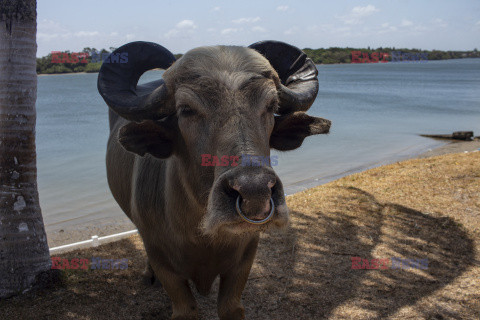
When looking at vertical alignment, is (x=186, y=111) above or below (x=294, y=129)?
above

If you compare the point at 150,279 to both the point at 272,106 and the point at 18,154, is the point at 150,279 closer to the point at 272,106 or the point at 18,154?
the point at 18,154

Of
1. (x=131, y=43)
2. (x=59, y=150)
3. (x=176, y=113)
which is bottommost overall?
(x=59, y=150)

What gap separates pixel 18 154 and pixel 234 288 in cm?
255

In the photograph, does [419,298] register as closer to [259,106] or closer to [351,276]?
[351,276]

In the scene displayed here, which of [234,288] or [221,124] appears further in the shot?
[234,288]

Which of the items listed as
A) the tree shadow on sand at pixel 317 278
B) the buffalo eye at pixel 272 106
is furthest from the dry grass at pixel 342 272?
the buffalo eye at pixel 272 106

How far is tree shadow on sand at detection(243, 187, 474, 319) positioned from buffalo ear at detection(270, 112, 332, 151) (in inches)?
78.5

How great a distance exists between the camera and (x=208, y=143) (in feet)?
8.21

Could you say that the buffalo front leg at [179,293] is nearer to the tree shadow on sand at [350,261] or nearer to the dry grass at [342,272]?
the dry grass at [342,272]

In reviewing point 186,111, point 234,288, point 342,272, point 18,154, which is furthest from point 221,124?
point 342,272

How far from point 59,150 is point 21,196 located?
14.6 m

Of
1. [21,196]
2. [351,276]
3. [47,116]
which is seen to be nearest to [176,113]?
[21,196]

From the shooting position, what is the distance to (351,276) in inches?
192

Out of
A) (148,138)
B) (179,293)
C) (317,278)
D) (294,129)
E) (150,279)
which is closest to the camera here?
(148,138)
